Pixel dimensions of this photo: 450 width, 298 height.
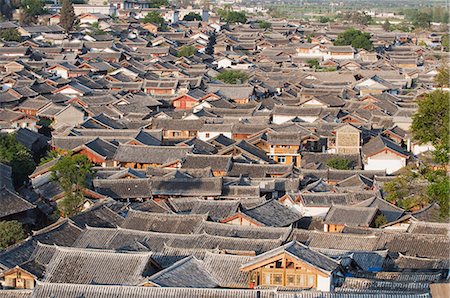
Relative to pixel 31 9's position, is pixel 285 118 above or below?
above

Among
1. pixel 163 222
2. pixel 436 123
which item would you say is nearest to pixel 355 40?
pixel 436 123

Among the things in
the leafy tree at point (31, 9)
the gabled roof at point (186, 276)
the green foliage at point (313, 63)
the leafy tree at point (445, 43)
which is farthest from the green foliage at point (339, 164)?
the leafy tree at point (31, 9)

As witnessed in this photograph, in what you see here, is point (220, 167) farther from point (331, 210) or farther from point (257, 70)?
point (257, 70)

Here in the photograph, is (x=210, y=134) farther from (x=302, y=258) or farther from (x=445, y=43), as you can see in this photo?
(x=445, y=43)

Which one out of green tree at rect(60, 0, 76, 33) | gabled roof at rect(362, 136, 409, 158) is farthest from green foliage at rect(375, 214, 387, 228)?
green tree at rect(60, 0, 76, 33)

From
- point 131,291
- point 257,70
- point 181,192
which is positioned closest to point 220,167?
point 181,192
